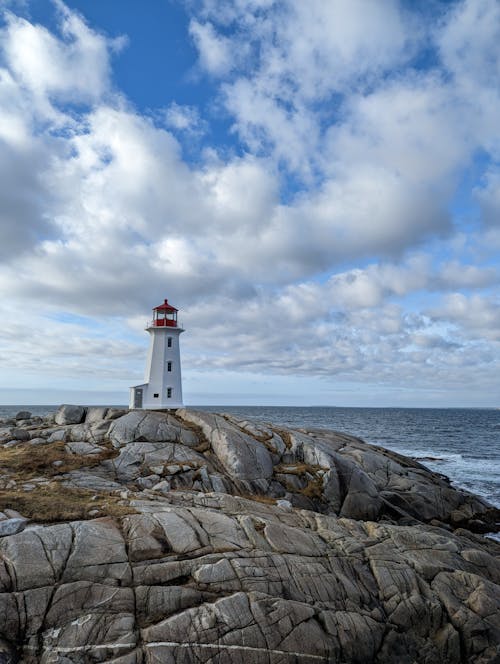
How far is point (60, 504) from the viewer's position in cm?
1377

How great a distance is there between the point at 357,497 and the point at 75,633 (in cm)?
1804

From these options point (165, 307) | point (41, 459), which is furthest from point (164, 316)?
point (41, 459)

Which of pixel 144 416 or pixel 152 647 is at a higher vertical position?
pixel 144 416

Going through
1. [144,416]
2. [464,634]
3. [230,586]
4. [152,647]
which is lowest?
[464,634]

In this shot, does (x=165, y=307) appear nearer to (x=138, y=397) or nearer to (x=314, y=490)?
(x=138, y=397)

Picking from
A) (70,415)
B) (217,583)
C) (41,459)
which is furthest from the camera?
(70,415)

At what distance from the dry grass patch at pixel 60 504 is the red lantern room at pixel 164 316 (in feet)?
80.2

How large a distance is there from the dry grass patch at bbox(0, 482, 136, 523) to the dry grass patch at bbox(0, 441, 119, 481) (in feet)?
15.1

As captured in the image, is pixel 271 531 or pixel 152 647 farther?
pixel 271 531

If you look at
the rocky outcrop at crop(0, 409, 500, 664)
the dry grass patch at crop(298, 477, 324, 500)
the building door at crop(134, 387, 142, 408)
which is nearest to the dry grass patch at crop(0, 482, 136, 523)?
the rocky outcrop at crop(0, 409, 500, 664)

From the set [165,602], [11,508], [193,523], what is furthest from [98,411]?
[165,602]

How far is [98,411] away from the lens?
30688mm

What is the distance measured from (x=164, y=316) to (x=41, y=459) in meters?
20.2

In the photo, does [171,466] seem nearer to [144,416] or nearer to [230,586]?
[144,416]
